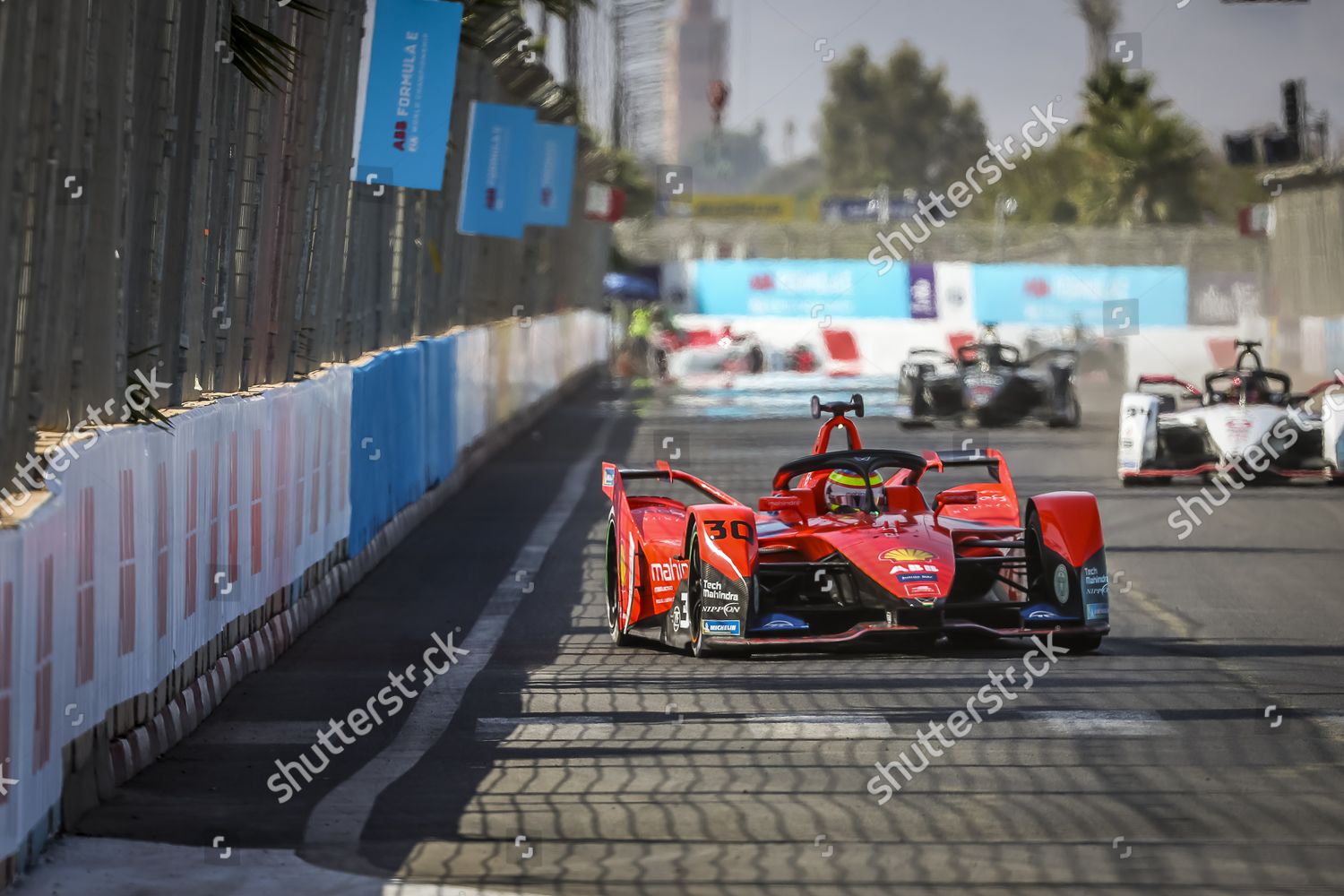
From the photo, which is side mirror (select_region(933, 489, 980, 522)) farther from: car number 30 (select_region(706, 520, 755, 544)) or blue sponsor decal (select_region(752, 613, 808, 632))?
car number 30 (select_region(706, 520, 755, 544))

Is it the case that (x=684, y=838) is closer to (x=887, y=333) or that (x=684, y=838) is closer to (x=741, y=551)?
(x=741, y=551)

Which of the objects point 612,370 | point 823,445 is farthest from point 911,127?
point 823,445

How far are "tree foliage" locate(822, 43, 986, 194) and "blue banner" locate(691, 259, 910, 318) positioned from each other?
327ft

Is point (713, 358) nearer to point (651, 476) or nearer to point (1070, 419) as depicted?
point (1070, 419)

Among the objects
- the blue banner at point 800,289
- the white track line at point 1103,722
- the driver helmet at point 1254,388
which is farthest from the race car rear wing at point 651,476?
the blue banner at point 800,289

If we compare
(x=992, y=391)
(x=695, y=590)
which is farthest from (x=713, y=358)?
(x=695, y=590)

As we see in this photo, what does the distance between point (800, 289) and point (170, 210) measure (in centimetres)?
4629

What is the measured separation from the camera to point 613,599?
39.9ft

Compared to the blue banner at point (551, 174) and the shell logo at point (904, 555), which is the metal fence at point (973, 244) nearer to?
the blue banner at point (551, 174)

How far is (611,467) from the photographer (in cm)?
1218

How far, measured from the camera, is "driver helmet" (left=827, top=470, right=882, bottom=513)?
38.6ft

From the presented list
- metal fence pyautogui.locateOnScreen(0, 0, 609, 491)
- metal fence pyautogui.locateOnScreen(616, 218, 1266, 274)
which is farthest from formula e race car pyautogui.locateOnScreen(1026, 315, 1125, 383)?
metal fence pyautogui.locateOnScreen(0, 0, 609, 491)

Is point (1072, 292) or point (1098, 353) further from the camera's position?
point (1072, 292)

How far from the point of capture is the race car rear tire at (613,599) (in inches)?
464
